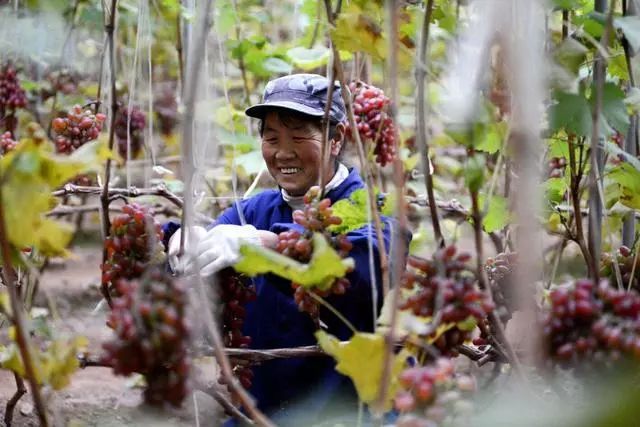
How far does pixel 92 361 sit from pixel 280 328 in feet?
1.67

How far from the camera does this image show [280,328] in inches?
60.5

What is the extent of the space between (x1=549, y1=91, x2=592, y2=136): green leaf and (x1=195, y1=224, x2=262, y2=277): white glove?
0.40 meters

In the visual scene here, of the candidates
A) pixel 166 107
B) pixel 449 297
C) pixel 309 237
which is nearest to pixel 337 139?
pixel 309 237

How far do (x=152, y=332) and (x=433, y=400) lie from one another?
0.77ft

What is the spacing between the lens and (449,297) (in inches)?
29.7

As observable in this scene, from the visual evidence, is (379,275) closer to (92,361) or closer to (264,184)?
(92,361)

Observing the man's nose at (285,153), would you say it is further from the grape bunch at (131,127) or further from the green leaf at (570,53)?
the grape bunch at (131,127)

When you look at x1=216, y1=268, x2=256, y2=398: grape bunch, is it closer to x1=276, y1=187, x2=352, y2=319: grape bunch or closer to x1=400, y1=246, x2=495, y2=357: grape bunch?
x1=276, y1=187, x2=352, y2=319: grape bunch

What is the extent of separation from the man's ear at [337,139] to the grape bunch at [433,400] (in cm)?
84

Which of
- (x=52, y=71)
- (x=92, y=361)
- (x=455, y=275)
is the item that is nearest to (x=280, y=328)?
(x=92, y=361)

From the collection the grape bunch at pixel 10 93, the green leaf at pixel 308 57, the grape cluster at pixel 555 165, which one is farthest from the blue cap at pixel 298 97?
the grape bunch at pixel 10 93

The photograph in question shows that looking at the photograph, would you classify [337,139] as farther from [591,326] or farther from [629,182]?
[591,326]

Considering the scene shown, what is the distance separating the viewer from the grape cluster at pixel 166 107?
3.26 meters

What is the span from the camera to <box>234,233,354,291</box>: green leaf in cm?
81
